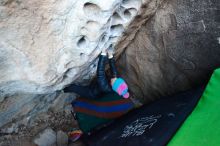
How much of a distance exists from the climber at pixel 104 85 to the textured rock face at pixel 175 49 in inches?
7.0

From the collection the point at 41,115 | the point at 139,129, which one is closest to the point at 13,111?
the point at 41,115

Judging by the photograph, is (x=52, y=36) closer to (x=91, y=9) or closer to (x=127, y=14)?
(x=91, y=9)

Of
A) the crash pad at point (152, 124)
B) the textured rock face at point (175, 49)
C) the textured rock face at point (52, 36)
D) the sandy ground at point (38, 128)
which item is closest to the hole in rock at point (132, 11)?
the textured rock face at point (52, 36)

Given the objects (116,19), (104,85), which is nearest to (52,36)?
(116,19)

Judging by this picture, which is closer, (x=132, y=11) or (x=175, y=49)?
(x=132, y=11)

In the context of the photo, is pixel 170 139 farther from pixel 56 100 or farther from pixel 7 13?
pixel 56 100

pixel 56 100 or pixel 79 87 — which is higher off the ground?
pixel 79 87

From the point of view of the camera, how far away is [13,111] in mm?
1606

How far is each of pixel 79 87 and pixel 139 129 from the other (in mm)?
480

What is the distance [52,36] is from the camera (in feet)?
3.79

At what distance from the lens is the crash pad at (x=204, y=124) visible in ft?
3.45

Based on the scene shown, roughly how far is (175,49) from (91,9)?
0.48 m

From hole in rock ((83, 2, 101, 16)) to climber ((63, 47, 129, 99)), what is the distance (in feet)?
1.07

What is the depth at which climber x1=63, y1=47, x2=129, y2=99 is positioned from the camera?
1495 mm
